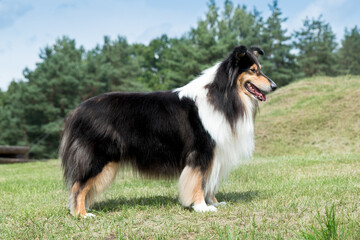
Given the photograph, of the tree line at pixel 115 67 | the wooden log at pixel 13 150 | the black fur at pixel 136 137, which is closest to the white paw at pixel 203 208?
the black fur at pixel 136 137

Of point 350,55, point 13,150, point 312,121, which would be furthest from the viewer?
point 350,55

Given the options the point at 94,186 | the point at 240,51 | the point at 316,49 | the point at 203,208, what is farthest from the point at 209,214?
the point at 316,49

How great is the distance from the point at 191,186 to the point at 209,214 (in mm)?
421

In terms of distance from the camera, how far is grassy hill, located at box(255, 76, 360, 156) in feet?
42.2

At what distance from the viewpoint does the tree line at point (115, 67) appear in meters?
28.5

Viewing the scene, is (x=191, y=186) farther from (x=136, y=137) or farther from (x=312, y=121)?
(x=312, y=121)

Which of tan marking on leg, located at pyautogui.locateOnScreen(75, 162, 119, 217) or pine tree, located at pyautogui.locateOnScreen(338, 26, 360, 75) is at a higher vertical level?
pine tree, located at pyautogui.locateOnScreen(338, 26, 360, 75)

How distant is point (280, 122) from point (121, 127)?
1194 cm

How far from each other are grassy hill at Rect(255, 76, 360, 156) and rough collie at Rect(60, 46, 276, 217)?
8427 millimetres

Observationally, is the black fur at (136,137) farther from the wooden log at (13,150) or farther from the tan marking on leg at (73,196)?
the wooden log at (13,150)

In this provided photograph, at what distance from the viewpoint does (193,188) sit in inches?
177

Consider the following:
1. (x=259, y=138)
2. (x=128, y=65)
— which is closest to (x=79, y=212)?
(x=259, y=138)

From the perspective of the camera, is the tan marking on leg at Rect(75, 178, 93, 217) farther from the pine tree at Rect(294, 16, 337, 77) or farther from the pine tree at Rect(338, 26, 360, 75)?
the pine tree at Rect(338, 26, 360, 75)

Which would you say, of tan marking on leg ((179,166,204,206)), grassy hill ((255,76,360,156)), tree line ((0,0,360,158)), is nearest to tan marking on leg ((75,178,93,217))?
tan marking on leg ((179,166,204,206))
